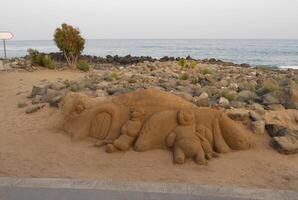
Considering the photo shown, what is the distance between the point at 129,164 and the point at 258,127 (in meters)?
2.34

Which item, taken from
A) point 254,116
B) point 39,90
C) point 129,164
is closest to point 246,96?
point 254,116

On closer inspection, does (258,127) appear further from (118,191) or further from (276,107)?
(118,191)

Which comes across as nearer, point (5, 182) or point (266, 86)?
point (5, 182)

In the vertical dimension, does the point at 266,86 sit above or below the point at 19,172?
above

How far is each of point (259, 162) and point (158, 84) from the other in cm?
450

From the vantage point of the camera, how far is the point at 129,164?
18.4ft

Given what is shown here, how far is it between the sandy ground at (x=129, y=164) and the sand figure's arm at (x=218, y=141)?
0.11 metres

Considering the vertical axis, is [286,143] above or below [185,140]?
below

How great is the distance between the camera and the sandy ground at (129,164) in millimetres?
5113

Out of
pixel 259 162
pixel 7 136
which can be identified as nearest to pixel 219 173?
pixel 259 162

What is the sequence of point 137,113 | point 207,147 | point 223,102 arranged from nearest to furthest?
point 207,147 < point 137,113 < point 223,102

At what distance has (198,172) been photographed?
17.3 ft

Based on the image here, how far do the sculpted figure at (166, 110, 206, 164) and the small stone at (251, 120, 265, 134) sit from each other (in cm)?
124

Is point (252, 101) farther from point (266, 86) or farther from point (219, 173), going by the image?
point (219, 173)
